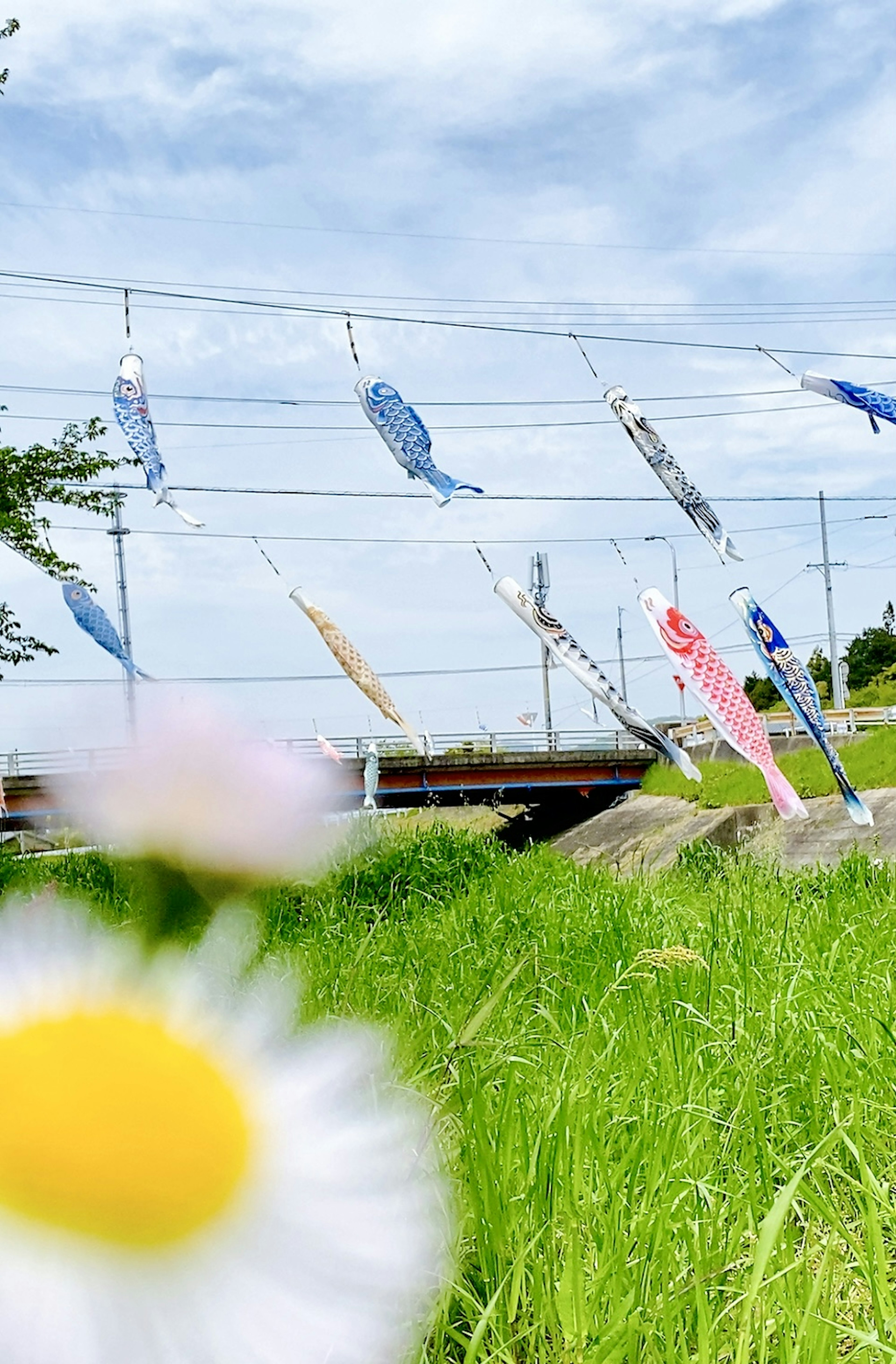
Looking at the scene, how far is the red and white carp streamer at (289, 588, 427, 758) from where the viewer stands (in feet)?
28.5

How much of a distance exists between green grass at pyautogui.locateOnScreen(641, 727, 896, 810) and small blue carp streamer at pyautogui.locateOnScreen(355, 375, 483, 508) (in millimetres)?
7278

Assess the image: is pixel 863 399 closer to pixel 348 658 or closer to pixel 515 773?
pixel 348 658

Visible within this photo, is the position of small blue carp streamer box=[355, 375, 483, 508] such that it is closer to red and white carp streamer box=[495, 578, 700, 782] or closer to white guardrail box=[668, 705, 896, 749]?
red and white carp streamer box=[495, 578, 700, 782]

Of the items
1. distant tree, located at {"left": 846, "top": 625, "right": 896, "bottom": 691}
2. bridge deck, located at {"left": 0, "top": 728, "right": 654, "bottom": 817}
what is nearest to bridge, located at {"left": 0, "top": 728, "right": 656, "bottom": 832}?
bridge deck, located at {"left": 0, "top": 728, "right": 654, "bottom": 817}

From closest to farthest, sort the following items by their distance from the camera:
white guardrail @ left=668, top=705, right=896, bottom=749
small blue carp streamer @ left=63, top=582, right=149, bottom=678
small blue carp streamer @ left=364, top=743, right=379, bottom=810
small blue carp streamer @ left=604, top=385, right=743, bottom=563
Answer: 1. small blue carp streamer @ left=364, top=743, right=379, bottom=810
2. small blue carp streamer @ left=604, top=385, right=743, bottom=563
3. small blue carp streamer @ left=63, top=582, right=149, bottom=678
4. white guardrail @ left=668, top=705, right=896, bottom=749


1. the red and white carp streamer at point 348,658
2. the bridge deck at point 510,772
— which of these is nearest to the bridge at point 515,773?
the bridge deck at point 510,772

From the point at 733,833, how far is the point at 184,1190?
49.9 feet

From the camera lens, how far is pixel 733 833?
14844 millimetres

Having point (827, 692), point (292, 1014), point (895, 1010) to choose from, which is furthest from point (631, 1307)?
point (827, 692)

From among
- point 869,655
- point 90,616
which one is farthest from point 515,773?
point 869,655

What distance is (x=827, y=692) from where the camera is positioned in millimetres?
39688

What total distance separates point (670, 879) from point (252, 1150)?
723 centimetres

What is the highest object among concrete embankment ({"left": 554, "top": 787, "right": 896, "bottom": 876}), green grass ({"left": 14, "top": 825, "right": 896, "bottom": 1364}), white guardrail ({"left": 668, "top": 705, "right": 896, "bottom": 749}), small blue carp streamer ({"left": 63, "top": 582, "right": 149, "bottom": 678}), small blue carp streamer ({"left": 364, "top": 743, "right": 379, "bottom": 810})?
small blue carp streamer ({"left": 63, "top": 582, "right": 149, "bottom": 678})

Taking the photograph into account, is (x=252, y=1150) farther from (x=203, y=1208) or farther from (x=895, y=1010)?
(x=895, y=1010)
